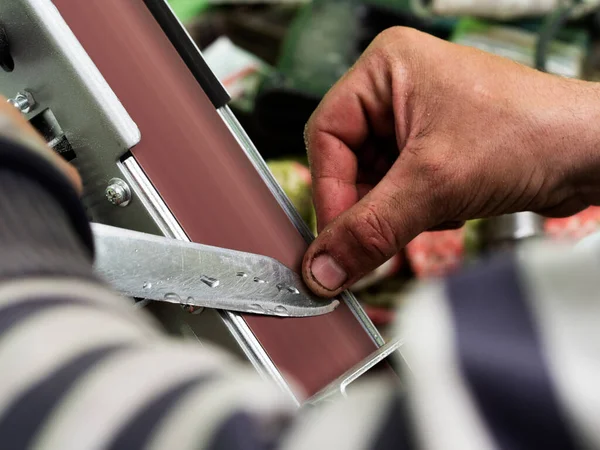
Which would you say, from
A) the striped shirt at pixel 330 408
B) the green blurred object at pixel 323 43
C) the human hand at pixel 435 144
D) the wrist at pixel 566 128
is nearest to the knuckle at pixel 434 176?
the human hand at pixel 435 144

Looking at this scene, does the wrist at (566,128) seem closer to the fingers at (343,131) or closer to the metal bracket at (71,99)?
the fingers at (343,131)

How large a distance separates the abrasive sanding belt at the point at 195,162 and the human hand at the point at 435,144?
0.05m

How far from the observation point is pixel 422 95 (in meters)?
0.56

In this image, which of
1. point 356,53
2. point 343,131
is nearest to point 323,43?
point 356,53

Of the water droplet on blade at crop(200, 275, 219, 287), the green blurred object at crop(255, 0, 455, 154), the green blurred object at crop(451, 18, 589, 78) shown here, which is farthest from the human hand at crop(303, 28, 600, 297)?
the green blurred object at crop(451, 18, 589, 78)

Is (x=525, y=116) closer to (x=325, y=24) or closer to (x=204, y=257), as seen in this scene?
(x=204, y=257)

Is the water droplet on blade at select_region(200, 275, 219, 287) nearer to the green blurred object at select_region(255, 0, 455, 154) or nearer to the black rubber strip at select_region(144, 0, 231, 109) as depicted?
the black rubber strip at select_region(144, 0, 231, 109)

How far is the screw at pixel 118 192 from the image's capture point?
444 mm

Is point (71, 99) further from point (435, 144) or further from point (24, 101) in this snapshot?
point (435, 144)

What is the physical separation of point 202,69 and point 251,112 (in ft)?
1.77

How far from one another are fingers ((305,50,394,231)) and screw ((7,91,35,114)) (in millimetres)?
313

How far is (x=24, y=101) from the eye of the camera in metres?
0.44

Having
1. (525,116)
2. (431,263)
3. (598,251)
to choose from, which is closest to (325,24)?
(431,263)

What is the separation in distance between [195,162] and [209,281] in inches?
4.9
